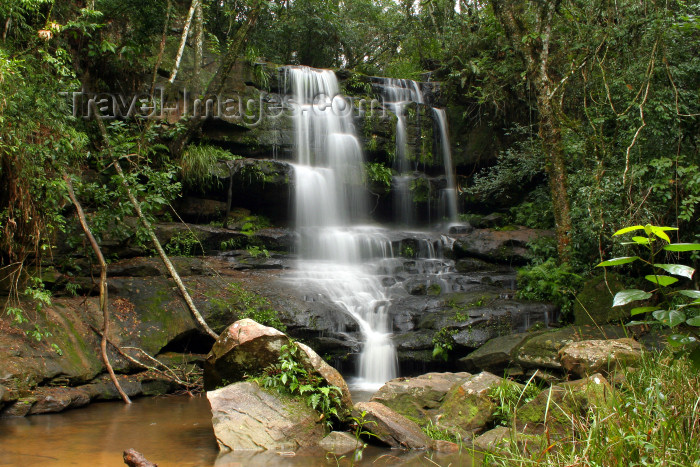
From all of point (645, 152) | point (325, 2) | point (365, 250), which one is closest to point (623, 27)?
point (645, 152)

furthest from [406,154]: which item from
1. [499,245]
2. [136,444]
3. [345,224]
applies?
[136,444]

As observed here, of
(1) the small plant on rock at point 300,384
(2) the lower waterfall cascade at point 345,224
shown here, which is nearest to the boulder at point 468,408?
(1) the small plant on rock at point 300,384

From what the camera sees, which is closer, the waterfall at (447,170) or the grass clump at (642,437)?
the grass clump at (642,437)

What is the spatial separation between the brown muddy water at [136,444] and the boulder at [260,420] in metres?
0.14

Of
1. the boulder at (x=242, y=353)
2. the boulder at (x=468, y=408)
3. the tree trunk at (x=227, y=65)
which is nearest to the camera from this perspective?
the boulder at (x=468, y=408)

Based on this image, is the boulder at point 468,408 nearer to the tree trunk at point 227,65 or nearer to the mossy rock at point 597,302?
the mossy rock at point 597,302

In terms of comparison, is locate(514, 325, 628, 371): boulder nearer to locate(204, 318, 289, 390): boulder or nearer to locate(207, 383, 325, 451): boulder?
locate(207, 383, 325, 451): boulder

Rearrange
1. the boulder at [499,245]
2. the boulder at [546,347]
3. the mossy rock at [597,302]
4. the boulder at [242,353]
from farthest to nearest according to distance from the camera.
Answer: the boulder at [499,245] → the mossy rock at [597,302] → the boulder at [546,347] → the boulder at [242,353]

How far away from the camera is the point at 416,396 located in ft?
19.1

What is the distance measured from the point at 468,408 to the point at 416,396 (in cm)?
84

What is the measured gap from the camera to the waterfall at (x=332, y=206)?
400 inches

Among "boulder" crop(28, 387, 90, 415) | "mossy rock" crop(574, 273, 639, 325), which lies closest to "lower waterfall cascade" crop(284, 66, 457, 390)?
"mossy rock" crop(574, 273, 639, 325)

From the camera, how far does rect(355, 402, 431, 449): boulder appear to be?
4.62 meters

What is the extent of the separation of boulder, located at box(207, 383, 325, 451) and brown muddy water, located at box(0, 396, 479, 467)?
0.47 ft
